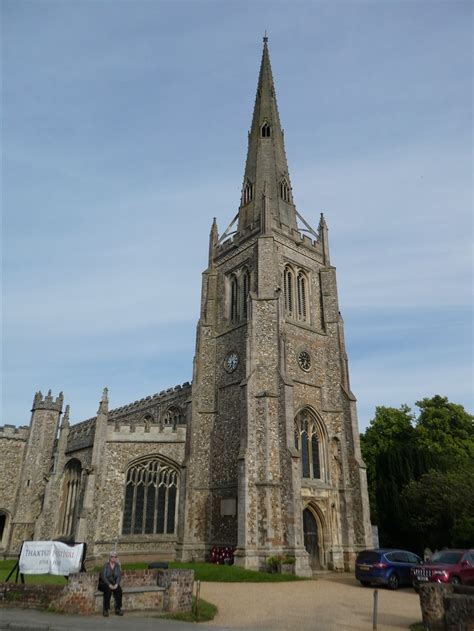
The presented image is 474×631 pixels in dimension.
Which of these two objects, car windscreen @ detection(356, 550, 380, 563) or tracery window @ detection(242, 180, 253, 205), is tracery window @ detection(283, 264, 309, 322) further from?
car windscreen @ detection(356, 550, 380, 563)

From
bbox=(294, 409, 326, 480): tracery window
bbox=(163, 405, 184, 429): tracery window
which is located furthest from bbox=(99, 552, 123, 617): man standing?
bbox=(163, 405, 184, 429): tracery window

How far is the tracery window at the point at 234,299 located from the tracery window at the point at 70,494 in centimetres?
1215

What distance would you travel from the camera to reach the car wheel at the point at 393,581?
50.9 feet

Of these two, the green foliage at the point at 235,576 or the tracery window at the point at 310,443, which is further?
the tracery window at the point at 310,443

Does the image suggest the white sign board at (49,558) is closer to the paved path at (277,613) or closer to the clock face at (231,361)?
the paved path at (277,613)

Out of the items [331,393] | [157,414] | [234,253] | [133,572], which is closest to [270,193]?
[234,253]

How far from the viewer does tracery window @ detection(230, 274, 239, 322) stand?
2738 centimetres

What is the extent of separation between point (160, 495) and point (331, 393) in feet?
35.0

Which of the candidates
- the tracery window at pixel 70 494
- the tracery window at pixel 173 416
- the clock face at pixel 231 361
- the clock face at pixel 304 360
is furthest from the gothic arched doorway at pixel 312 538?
the tracery window at pixel 70 494

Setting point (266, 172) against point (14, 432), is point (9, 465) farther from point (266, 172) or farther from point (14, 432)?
point (266, 172)

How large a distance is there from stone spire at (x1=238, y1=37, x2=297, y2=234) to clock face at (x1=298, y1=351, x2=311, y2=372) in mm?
7645

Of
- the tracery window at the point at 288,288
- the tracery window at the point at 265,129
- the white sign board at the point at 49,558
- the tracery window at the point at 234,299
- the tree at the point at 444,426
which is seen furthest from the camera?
the tracery window at the point at 265,129

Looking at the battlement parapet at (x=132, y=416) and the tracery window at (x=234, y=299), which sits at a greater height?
the tracery window at (x=234, y=299)

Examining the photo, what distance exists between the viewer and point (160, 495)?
23.7 meters
